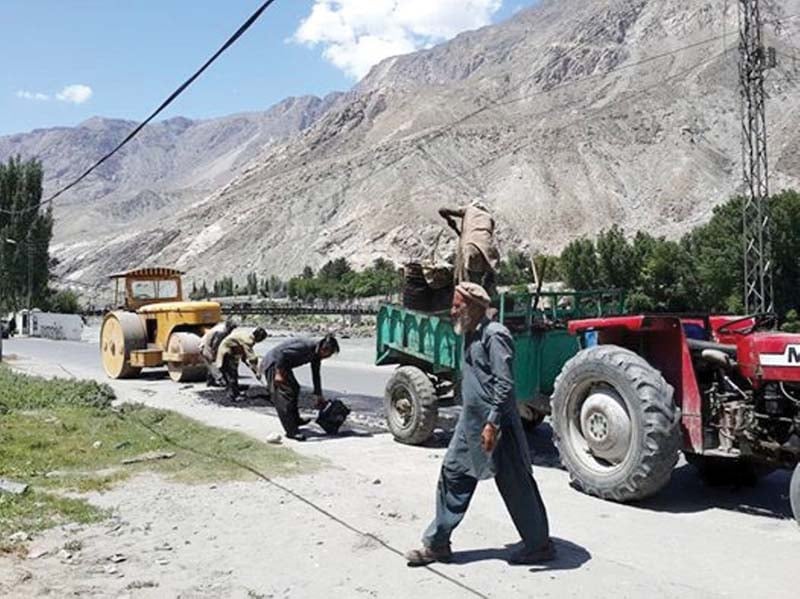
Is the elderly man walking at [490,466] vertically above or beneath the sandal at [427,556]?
above

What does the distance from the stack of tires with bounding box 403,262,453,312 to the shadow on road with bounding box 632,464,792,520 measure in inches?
132

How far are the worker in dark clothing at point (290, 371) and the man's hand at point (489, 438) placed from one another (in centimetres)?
560

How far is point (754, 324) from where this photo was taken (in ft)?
24.2

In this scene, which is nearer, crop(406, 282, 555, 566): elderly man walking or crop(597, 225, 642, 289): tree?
crop(406, 282, 555, 566): elderly man walking

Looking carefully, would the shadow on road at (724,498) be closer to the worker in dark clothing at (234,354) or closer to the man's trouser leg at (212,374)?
the worker in dark clothing at (234,354)

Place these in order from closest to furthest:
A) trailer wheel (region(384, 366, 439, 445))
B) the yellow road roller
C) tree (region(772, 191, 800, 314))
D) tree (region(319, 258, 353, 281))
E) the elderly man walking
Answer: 1. the elderly man walking
2. trailer wheel (region(384, 366, 439, 445))
3. the yellow road roller
4. tree (region(772, 191, 800, 314))
5. tree (region(319, 258, 353, 281))

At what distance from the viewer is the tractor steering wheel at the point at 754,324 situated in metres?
7.34

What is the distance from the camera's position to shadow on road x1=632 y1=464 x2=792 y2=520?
7.13 m

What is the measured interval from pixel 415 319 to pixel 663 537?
15.1 feet

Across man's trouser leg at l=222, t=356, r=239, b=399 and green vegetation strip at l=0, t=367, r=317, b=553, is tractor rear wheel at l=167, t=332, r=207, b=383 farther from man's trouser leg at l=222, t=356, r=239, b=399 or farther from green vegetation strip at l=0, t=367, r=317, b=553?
green vegetation strip at l=0, t=367, r=317, b=553

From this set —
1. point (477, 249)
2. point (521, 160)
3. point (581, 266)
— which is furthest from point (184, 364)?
point (521, 160)

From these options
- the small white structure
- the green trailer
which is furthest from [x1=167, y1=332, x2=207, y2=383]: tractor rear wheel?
the small white structure

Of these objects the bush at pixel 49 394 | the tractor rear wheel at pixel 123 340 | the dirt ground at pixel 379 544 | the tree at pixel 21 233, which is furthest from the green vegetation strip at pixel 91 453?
the tree at pixel 21 233

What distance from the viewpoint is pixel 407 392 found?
33.8 ft
